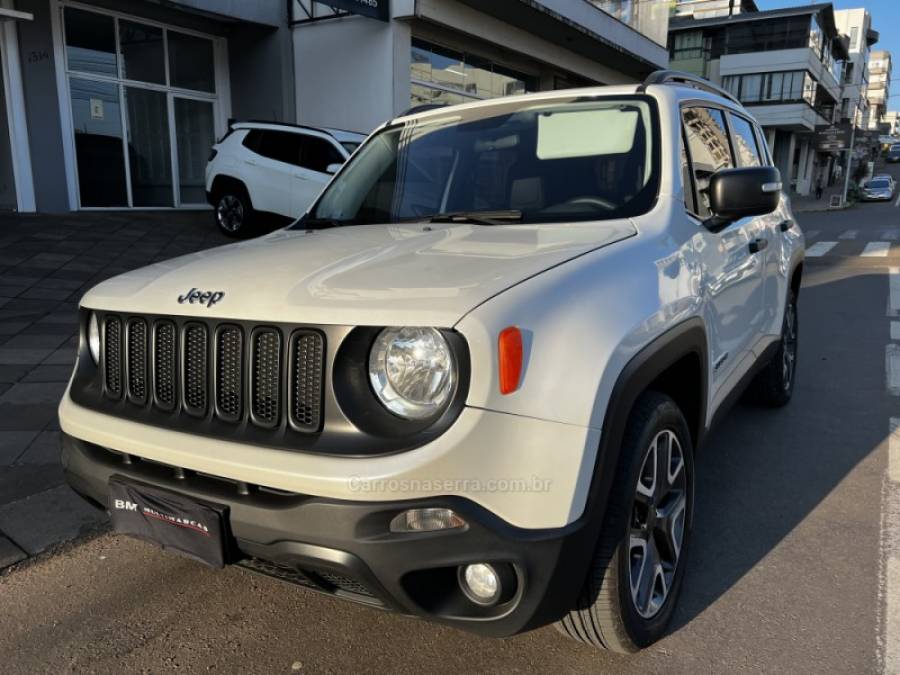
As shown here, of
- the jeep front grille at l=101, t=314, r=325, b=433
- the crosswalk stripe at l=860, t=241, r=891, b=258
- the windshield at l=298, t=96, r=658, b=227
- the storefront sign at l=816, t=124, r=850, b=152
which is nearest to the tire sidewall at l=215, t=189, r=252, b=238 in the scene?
the windshield at l=298, t=96, r=658, b=227

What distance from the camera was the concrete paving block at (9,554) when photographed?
290 centimetres

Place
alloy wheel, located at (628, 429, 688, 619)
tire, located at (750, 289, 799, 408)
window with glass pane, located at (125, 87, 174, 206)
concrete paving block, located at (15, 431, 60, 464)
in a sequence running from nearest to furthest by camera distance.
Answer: alloy wheel, located at (628, 429, 688, 619) < concrete paving block, located at (15, 431, 60, 464) < tire, located at (750, 289, 799, 408) < window with glass pane, located at (125, 87, 174, 206)

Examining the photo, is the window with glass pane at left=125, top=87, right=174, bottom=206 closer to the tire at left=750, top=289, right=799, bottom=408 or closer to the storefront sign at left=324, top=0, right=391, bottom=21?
the storefront sign at left=324, top=0, right=391, bottom=21

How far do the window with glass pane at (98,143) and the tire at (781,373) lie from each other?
12.5 meters

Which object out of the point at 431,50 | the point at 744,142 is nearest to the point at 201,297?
the point at 744,142

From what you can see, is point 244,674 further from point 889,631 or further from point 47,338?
point 47,338

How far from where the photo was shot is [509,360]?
1704mm

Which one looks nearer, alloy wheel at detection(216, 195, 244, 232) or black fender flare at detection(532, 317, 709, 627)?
black fender flare at detection(532, 317, 709, 627)

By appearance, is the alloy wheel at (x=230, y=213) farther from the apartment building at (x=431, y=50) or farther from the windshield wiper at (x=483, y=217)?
the windshield wiper at (x=483, y=217)

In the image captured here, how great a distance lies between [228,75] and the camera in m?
15.3

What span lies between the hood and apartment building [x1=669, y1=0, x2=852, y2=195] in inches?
2109

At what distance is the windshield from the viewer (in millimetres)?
2762

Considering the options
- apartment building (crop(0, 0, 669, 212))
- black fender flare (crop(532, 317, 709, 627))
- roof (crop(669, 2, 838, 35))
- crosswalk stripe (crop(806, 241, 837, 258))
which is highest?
roof (crop(669, 2, 838, 35))

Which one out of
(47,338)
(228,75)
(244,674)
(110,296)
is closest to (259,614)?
(244,674)
